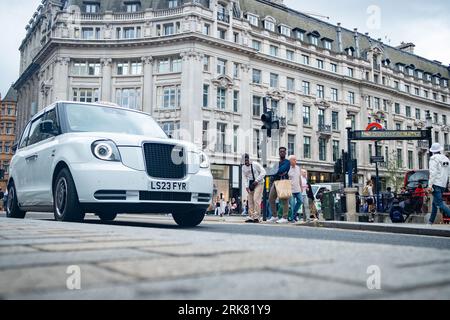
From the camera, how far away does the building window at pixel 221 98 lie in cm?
3697

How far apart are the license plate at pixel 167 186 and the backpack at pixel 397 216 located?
8.75 metres

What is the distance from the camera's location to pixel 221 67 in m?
37.5

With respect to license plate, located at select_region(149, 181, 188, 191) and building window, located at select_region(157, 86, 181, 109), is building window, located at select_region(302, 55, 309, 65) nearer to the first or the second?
building window, located at select_region(157, 86, 181, 109)

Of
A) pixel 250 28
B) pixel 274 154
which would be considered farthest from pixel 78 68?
pixel 274 154

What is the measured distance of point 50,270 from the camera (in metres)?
1.72

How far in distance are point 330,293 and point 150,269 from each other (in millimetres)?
738

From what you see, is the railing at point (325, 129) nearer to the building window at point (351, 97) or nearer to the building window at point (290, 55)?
the building window at point (351, 97)

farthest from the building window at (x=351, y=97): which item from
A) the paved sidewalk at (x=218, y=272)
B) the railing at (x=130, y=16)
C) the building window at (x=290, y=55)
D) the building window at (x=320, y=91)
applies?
the paved sidewalk at (x=218, y=272)

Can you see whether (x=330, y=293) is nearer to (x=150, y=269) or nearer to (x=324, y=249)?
(x=150, y=269)

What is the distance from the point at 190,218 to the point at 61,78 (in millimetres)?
34174

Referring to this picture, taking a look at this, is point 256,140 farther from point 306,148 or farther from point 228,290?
point 228,290

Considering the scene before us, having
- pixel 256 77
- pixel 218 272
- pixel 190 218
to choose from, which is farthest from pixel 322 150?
pixel 218 272
